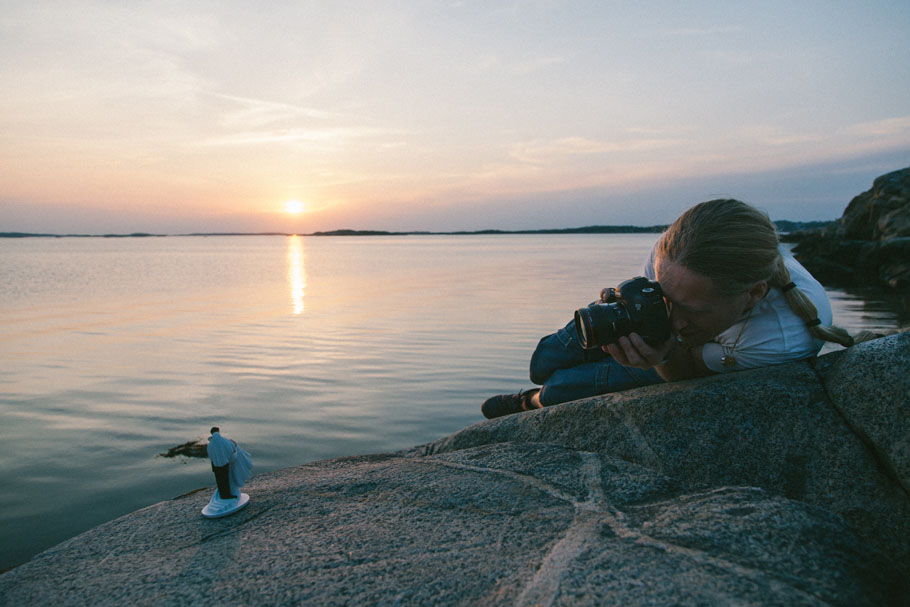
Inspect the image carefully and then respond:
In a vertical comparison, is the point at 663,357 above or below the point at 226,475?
above

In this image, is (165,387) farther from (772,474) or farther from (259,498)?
(772,474)

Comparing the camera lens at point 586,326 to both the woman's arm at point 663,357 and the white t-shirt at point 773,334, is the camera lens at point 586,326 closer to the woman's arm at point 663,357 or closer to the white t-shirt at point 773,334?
the woman's arm at point 663,357

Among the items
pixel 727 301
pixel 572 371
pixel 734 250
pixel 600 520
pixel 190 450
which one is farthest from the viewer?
pixel 190 450

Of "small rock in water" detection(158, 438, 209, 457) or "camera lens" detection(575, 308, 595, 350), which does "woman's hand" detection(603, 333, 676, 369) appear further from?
"small rock in water" detection(158, 438, 209, 457)

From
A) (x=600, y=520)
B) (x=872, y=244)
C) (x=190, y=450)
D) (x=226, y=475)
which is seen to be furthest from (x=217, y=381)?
(x=872, y=244)

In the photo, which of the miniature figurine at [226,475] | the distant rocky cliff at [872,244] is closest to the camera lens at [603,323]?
the miniature figurine at [226,475]

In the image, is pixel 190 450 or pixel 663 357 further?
pixel 190 450

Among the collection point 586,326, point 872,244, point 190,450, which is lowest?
point 190,450

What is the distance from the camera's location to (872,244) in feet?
64.8

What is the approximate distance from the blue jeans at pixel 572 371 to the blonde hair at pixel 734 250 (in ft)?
3.58

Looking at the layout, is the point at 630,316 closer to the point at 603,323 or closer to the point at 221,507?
the point at 603,323

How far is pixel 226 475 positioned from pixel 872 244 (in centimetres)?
2323

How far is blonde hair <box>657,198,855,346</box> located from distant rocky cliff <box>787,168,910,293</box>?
17.9 metres

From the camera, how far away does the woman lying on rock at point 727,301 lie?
253 centimetres
